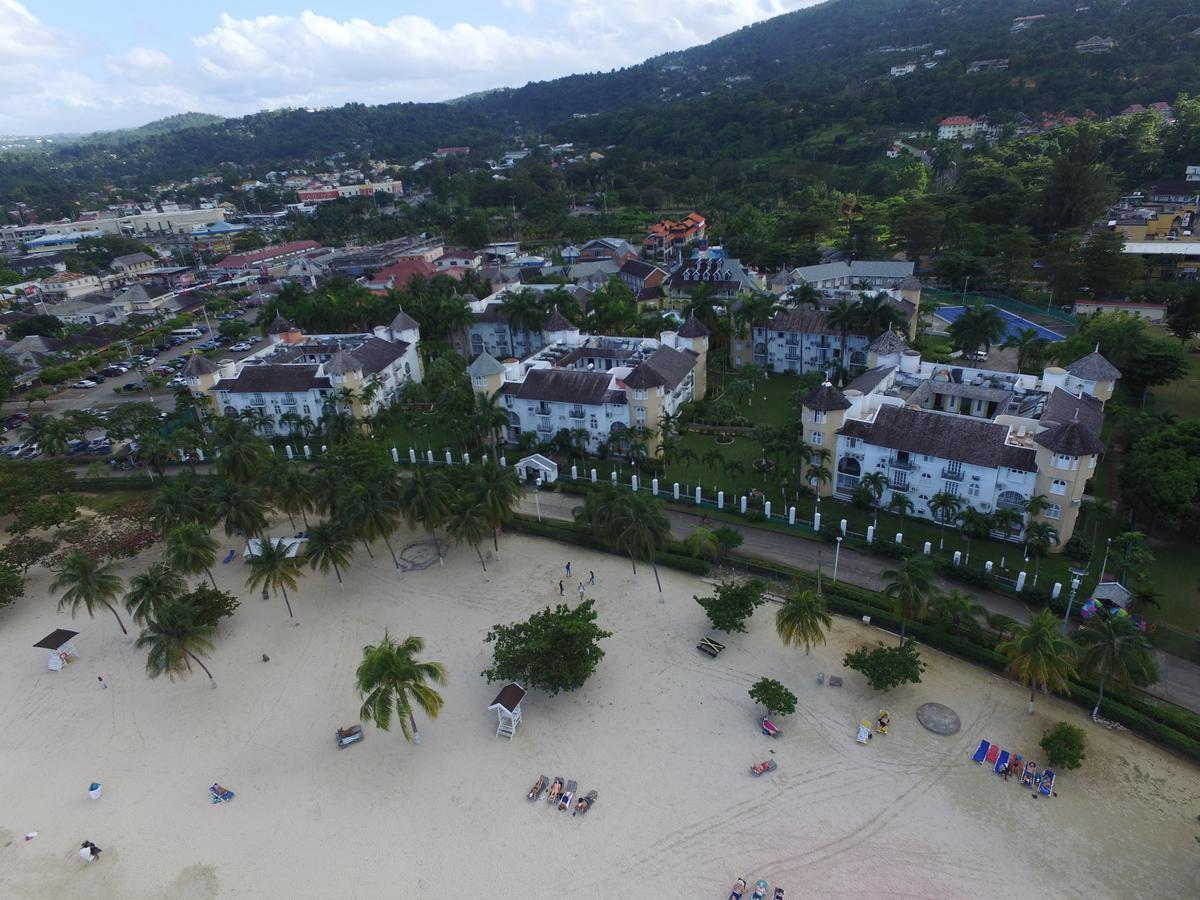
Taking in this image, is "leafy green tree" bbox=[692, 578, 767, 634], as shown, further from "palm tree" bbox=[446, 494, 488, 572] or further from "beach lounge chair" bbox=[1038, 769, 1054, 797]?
"palm tree" bbox=[446, 494, 488, 572]

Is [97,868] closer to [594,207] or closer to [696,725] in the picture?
[696,725]

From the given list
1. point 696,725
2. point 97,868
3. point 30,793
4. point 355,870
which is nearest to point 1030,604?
point 696,725

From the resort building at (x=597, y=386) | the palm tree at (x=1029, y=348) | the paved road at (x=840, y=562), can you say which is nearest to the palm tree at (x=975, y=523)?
the paved road at (x=840, y=562)

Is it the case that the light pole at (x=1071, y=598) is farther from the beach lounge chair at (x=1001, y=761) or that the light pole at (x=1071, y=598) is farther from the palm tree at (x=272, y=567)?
the palm tree at (x=272, y=567)

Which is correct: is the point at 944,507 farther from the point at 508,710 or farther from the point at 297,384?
the point at 297,384

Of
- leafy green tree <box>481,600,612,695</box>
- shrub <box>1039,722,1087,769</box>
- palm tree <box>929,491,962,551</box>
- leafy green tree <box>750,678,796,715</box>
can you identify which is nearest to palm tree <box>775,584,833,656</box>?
leafy green tree <box>750,678,796,715</box>
